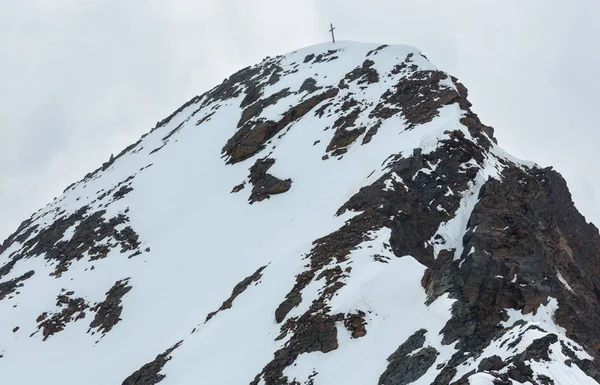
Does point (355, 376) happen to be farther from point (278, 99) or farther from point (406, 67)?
point (278, 99)

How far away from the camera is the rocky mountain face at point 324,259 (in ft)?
67.6

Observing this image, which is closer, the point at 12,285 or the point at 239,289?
the point at 239,289

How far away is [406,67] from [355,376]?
128 feet

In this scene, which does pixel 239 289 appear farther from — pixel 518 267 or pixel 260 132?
pixel 260 132

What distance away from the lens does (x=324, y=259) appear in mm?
27078

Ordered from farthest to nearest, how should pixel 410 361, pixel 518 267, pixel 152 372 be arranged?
pixel 152 372 < pixel 518 267 < pixel 410 361

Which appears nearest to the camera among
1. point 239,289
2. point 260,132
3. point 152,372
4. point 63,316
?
point 152,372

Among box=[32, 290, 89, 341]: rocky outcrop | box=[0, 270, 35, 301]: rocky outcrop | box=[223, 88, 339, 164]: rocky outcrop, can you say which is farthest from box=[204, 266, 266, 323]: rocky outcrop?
box=[0, 270, 35, 301]: rocky outcrop

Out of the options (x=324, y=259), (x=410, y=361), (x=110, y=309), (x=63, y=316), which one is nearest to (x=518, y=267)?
(x=410, y=361)

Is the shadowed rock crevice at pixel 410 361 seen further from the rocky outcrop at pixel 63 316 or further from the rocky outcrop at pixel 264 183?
the rocky outcrop at pixel 63 316

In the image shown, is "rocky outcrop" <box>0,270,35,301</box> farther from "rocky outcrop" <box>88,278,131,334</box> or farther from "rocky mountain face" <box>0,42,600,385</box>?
"rocky outcrop" <box>88,278,131,334</box>

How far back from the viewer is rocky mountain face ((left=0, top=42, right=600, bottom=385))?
20.6 meters

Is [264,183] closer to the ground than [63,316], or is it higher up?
higher up

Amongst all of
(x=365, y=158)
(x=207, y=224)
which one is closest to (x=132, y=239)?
(x=207, y=224)
